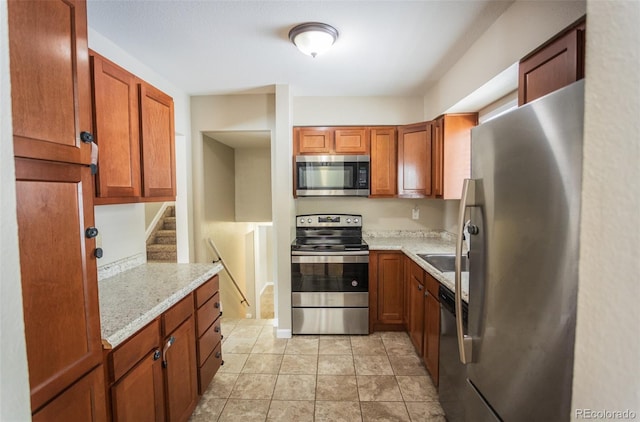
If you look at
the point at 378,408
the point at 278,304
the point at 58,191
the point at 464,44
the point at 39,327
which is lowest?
the point at 378,408

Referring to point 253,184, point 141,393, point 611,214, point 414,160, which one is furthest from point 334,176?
point 611,214

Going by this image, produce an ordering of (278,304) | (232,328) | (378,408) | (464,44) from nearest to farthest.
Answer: (378,408)
(464,44)
(278,304)
(232,328)

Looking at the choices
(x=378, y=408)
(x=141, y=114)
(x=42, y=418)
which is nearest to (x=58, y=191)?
(x=42, y=418)

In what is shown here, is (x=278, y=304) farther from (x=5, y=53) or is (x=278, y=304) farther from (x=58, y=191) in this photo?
(x=5, y=53)

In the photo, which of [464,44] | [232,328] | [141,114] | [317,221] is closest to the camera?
Result: [141,114]

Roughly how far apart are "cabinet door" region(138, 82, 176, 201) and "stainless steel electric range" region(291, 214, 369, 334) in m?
1.40

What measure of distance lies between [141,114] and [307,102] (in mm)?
1945

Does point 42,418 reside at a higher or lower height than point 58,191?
lower

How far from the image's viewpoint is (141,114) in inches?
64.7

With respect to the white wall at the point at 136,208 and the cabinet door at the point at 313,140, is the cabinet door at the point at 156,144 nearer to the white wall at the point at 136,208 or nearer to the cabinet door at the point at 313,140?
the white wall at the point at 136,208

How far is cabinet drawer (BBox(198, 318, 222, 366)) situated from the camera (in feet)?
6.02

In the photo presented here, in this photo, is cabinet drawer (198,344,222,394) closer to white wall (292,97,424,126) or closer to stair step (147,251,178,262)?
stair step (147,251,178,262)

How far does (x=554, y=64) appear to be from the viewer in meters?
1.28

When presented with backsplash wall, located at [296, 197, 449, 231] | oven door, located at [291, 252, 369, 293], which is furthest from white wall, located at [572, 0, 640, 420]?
backsplash wall, located at [296, 197, 449, 231]
